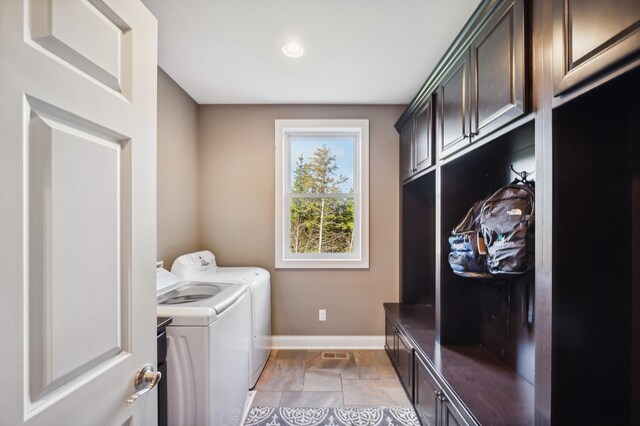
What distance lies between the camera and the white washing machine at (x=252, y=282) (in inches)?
87.6

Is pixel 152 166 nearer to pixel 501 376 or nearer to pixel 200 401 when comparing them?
pixel 200 401

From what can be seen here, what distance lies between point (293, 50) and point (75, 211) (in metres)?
1.80

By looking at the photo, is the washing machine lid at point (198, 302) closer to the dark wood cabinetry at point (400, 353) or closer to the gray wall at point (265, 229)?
the gray wall at point (265, 229)

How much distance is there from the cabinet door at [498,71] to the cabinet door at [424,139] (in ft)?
1.89

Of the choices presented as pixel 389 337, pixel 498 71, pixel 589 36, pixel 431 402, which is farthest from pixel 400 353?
pixel 589 36

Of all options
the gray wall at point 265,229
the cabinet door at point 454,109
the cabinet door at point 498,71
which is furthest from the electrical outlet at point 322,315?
the cabinet door at point 498,71

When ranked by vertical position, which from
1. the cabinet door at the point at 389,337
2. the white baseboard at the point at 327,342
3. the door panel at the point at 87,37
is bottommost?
the white baseboard at the point at 327,342

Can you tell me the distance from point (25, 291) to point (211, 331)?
3.41 ft

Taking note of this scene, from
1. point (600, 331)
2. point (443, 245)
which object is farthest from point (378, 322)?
point (600, 331)

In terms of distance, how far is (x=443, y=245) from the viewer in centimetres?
184

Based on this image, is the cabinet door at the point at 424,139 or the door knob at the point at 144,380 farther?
the cabinet door at the point at 424,139

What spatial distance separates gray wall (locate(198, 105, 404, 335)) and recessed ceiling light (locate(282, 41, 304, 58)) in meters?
0.91

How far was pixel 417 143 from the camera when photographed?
2324mm

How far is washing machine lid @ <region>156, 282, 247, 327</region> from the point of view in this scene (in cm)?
143
